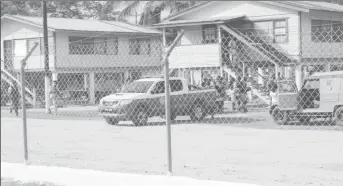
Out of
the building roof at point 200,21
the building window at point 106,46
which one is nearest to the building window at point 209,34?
the building roof at point 200,21

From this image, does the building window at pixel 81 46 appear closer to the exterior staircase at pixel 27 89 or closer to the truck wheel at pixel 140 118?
the exterior staircase at pixel 27 89

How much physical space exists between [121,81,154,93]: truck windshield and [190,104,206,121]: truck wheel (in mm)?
1883

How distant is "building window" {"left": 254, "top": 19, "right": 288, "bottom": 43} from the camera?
31997mm

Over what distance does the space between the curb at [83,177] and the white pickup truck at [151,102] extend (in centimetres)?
997

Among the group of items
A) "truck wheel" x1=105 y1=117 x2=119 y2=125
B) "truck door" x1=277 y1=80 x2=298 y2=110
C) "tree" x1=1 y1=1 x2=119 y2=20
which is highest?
"tree" x1=1 y1=1 x2=119 y2=20

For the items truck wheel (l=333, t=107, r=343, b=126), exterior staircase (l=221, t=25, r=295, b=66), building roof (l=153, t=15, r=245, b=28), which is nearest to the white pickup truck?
truck wheel (l=333, t=107, r=343, b=126)

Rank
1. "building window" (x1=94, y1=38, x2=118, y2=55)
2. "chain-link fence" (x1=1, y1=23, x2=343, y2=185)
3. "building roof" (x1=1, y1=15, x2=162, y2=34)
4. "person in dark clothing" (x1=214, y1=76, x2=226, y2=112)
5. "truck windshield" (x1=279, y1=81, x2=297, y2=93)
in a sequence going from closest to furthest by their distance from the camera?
"chain-link fence" (x1=1, y1=23, x2=343, y2=185), "truck windshield" (x1=279, y1=81, x2=297, y2=93), "person in dark clothing" (x1=214, y1=76, x2=226, y2=112), "building roof" (x1=1, y1=15, x2=162, y2=34), "building window" (x1=94, y1=38, x2=118, y2=55)

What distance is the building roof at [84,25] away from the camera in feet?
123

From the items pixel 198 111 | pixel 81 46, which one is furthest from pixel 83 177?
pixel 81 46

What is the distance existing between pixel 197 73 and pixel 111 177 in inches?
1156

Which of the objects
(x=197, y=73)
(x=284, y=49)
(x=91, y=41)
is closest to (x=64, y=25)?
(x=91, y=41)

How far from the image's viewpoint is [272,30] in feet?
106

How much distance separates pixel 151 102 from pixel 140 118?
653mm

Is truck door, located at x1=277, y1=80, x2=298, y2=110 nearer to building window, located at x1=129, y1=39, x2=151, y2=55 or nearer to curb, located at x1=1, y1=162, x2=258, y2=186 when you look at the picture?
curb, located at x1=1, y1=162, x2=258, y2=186
